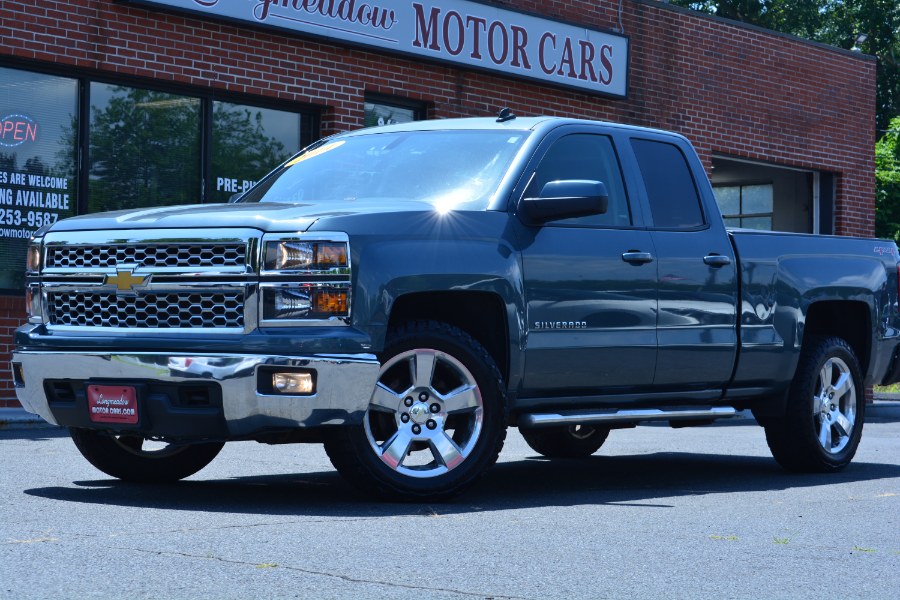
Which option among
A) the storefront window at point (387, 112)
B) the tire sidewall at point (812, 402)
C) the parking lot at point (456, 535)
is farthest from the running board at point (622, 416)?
the storefront window at point (387, 112)

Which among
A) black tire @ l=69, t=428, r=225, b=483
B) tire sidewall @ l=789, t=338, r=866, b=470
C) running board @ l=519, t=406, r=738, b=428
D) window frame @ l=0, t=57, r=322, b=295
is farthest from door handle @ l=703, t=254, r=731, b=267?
window frame @ l=0, t=57, r=322, b=295

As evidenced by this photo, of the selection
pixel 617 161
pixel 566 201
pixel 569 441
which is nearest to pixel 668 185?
pixel 617 161

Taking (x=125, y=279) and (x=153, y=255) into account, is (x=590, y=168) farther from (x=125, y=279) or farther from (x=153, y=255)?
(x=125, y=279)

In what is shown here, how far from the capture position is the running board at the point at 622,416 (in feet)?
25.7

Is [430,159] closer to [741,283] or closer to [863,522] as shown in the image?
[741,283]

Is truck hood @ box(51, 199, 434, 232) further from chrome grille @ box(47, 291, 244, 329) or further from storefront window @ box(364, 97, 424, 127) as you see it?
storefront window @ box(364, 97, 424, 127)

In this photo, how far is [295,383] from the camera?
680cm

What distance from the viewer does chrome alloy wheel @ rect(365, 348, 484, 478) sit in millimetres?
7145

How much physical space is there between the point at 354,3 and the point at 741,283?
833 cm

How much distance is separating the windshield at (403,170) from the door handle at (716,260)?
1.38 m

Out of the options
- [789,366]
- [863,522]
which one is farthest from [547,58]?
→ [863,522]

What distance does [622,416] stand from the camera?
27.0ft

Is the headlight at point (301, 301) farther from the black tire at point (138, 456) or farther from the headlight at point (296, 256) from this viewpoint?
the black tire at point (138, 456)

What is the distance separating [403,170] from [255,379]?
6.18ft
